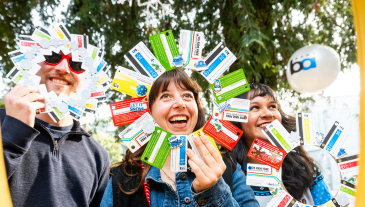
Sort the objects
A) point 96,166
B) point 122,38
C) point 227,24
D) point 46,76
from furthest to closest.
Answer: point 122,38 < point 227,24 < point 96,166 < point 46,76

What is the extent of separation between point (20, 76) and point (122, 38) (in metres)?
1.35

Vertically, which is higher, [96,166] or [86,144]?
[86,144]

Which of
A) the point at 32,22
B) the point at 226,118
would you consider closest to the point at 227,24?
the point at 226,118

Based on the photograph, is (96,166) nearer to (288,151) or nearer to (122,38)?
(288,151)

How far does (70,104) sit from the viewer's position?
1.10 m

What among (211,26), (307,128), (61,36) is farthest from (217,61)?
(211,26)

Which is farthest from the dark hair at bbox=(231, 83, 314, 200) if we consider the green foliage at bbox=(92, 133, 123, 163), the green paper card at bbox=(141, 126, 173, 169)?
the green foliage at bbox=(92, 133, 123, 163)

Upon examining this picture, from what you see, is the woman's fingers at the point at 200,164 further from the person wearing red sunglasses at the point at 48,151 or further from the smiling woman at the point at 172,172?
the person wearing red sunglasses at the point at 48,151

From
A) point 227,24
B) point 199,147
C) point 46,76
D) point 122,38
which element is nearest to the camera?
point 199,147

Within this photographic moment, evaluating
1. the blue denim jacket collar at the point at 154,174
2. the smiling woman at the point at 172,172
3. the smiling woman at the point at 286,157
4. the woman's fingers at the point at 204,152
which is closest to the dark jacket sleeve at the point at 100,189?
the smiling woman at the point at 172,172

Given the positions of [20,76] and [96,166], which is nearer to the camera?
[20,76]

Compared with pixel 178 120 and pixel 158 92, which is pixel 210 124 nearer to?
pixel 178 120

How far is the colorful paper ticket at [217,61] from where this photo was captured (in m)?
1.08

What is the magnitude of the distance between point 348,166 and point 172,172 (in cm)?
75
